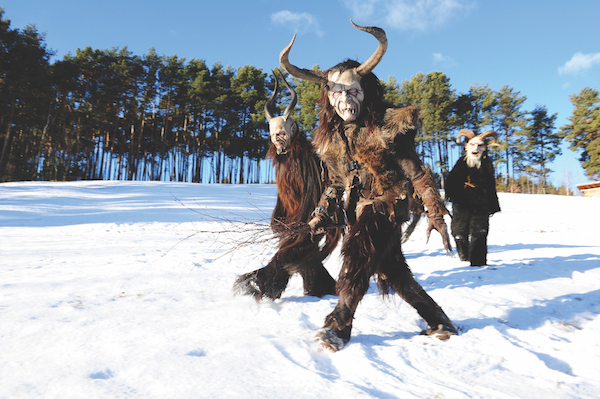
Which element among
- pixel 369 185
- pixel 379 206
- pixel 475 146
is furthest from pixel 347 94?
pixel 475 146

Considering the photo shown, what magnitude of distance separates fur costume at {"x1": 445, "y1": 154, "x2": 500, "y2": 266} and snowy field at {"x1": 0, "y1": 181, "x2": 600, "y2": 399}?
38cm

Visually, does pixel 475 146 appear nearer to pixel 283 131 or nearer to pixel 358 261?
pixel 283 131

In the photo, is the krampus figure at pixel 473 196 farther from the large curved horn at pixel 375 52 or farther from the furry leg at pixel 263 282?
the furry leg at pixel 263 282

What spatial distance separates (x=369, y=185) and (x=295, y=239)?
77 centimetres

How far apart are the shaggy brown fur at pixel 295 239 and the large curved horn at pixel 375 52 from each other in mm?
922

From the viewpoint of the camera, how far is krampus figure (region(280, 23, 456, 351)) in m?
2.00

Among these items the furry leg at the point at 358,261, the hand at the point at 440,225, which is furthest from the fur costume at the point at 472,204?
the furry leg at the point at 358,261

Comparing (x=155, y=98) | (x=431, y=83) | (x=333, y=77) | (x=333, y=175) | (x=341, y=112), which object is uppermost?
(x=431, y=83)

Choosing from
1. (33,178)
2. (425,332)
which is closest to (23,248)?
(425,332)

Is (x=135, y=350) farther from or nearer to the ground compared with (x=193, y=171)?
nearer to the ground

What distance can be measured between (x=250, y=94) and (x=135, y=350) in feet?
88.6

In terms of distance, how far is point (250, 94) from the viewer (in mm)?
26672

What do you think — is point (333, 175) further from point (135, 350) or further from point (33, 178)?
point (33, 178)

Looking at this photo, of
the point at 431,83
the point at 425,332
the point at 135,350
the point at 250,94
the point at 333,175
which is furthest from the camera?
the point at 431,83
